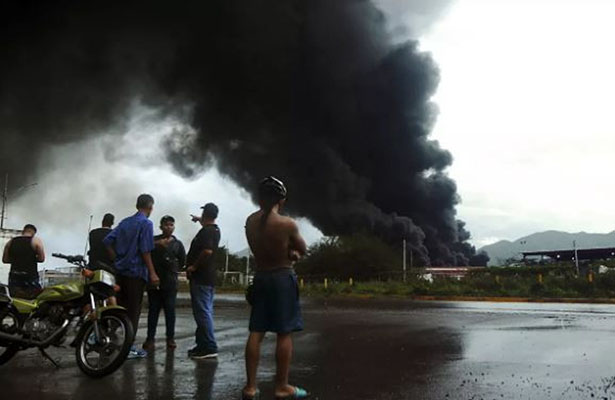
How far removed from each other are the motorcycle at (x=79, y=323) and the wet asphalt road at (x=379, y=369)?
0.18 m

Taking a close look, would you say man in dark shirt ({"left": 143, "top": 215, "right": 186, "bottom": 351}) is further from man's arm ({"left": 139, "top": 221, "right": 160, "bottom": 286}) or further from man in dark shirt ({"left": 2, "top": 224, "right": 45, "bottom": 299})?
man in dark shirt ({"left": 2, "top": 224, "right": 45, "bottom": 299})

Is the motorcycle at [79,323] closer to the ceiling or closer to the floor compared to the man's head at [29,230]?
closer to the floor

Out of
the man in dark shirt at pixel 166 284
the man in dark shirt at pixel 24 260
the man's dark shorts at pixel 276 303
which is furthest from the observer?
the man in dark shirt at pixel 24 260

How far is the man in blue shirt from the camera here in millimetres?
5504

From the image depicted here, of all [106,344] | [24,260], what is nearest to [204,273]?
[106,344]

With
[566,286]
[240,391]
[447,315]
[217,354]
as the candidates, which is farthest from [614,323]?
[566,286]

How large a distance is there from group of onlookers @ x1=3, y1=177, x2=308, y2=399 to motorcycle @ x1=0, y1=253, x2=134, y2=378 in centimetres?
29

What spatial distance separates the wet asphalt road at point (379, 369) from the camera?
4164 mm

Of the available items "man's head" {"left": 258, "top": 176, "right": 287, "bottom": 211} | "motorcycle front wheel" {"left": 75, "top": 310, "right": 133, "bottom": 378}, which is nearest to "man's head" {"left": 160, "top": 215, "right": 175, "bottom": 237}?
"motorcycle front wheel" {"left": 75, "top": 310, "right": 133, "bottom": 378}

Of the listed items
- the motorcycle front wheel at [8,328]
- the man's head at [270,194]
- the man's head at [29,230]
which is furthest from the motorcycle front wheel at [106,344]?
the man's head at [29,230]

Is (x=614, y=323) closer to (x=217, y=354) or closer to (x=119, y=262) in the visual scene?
(x=217, y=354)

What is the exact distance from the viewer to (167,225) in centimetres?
663

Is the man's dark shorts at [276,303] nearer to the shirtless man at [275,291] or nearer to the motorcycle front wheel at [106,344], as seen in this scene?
the shirtless man at [275,291]

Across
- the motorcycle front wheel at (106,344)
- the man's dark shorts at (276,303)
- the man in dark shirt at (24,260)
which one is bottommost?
the motorcycle front wheel at (106,344)
